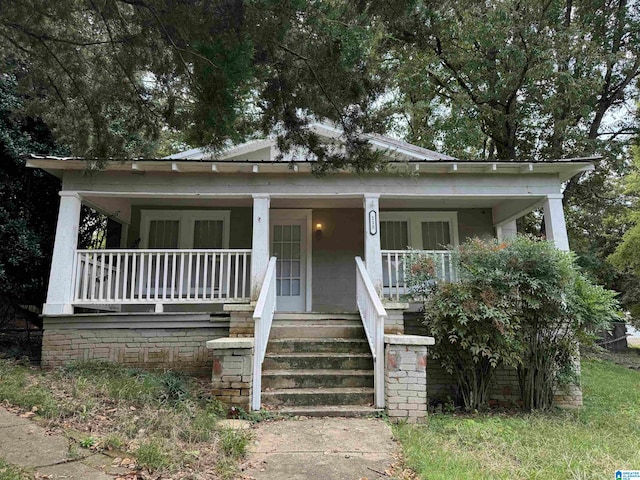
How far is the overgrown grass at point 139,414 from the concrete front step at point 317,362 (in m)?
0.93

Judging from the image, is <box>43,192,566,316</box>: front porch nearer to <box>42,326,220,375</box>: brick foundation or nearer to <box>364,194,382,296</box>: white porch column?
<box>364,194,382,296</box>: white porch column

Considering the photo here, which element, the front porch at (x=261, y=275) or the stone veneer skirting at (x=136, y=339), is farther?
the stone veneer skirting at (x=136, y=339)

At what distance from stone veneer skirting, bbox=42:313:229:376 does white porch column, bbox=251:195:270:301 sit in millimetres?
968

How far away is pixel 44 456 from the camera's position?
321 cm

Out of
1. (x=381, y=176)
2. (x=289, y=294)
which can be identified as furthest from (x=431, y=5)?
(x=289, y=294)

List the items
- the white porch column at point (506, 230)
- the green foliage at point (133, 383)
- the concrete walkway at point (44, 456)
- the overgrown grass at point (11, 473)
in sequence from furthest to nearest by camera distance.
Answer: the white porch column at point (506, 230)
the green foliage at point (133, 383)
the concrete walkway at point (44, 456)
the overgrown grass at point (11, 473)

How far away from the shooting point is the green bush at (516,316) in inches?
225

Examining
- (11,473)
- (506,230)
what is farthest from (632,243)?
(11,473)

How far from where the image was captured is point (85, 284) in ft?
23.0

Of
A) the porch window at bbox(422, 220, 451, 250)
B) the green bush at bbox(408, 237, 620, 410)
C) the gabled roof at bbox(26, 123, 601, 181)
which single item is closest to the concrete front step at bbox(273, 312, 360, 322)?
the green bush at bbox(408, 237, 620, 410)

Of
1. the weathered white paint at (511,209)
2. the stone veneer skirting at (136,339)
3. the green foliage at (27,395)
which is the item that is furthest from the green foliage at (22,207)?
the weathered white paint at (511,209)

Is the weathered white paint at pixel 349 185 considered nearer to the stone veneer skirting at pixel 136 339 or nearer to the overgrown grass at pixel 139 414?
the stone veneer skirting at pixel 136 339

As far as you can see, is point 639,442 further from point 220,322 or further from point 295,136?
point 220,322

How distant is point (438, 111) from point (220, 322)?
11.3 metres
